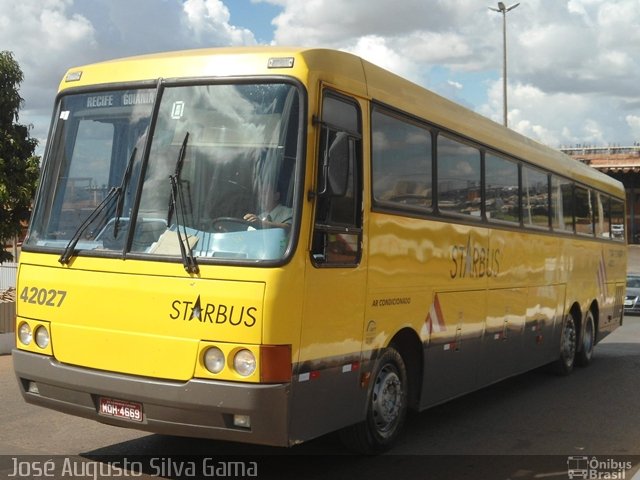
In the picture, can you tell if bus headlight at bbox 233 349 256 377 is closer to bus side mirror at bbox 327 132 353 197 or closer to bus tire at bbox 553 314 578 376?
bus side mirror at bbox 327 132 353 197

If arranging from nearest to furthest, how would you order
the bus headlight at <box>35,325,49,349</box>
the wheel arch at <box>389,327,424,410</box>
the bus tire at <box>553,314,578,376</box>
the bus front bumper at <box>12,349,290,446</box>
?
the bus front bumper at <box>12,349,290,446</box>, the bus headlight at <box>35,325,49,349</box>, the wheel arch at <box>389,327,424,410</box>, the bus tire at <box>553,314,578,376</box>

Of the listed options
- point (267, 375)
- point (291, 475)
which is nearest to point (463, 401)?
point (291, 475)

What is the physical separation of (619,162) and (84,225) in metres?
51.0

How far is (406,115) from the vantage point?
7543 mm

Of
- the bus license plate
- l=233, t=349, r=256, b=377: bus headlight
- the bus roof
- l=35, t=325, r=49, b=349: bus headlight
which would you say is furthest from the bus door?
l=35, t=325, r=49, b=349: bus headlight

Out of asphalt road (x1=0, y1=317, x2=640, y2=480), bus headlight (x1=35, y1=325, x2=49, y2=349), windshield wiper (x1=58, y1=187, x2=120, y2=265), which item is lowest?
asphalt road (x1=0, y1=317, x2=640, y2=480)

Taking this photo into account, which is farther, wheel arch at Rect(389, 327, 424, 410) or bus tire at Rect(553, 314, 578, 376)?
bus tire at Rect(553, 314, 578, 376)

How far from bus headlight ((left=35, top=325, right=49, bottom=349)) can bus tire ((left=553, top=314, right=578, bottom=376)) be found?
870 centimetres

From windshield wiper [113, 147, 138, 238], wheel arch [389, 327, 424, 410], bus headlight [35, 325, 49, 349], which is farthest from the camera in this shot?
wheel arch [389, 327, 424, 410]

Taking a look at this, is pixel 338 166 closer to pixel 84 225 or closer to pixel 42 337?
pixel 84 225

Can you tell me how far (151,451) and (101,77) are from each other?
10.5 ft

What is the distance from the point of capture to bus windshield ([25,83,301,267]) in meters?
5.72

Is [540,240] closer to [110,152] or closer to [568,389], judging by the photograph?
[568,389]

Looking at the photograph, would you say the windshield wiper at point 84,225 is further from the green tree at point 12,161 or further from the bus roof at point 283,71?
the green tree at point 12,161
